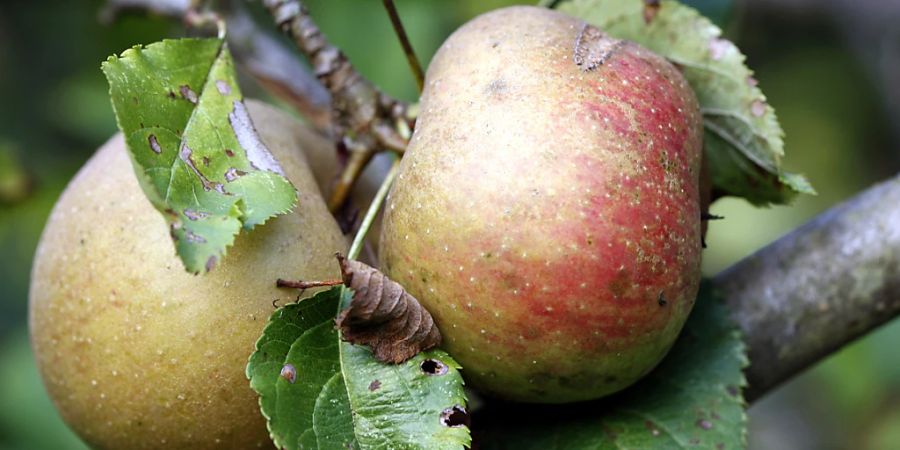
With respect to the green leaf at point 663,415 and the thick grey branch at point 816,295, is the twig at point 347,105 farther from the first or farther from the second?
the thick grey branch at point 816,295

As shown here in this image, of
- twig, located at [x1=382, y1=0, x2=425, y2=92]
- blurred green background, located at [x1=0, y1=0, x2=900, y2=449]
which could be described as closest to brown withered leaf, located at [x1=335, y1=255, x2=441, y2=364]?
twig, located at [x1=382, y1=0, x2=425, y2=92]

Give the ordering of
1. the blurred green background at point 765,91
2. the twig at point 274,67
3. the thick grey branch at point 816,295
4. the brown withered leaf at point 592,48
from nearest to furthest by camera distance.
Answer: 1. the brown withered leaf at point 592,48
2. the thick grey branch at point 816,295
3. the twig at point 274,67
4. the blurred green background at point 765,91

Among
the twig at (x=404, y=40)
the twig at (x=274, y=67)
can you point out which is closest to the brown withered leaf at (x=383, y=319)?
the twig at (x=404, y=40)

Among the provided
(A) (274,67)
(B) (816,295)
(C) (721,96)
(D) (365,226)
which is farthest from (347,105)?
(B) (816,295)

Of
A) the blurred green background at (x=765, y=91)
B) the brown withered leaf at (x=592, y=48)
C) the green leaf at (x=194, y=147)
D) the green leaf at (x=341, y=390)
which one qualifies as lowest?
the blurred green background at (x=765, y=91)

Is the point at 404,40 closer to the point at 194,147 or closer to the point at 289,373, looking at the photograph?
the point at 194,147

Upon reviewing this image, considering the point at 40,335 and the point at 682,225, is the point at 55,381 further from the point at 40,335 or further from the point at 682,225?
the point at 682,225

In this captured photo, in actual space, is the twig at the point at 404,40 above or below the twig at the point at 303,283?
above
